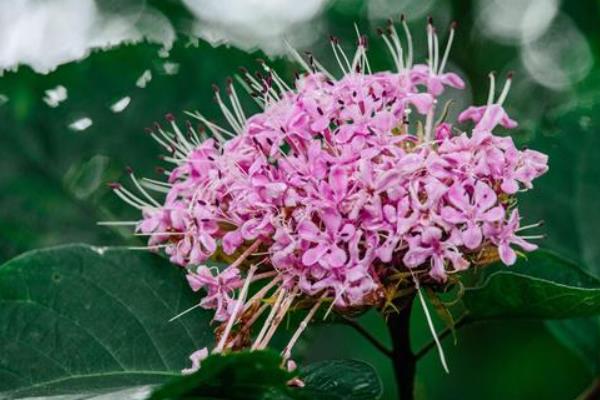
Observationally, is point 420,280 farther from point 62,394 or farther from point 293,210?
point 62,394

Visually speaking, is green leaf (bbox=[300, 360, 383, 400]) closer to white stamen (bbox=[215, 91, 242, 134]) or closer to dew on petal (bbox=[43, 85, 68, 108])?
white stamen (bbox=[215, 91, 242, 134])

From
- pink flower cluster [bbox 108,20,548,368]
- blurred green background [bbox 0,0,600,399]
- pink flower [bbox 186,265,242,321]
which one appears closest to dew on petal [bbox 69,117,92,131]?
blurred green background [bbox 0,0,600,399]

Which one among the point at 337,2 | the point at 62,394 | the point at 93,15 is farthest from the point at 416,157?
the point at 93,15

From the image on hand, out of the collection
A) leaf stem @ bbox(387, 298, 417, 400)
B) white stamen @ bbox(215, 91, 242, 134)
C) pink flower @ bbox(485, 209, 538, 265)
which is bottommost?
leaf stem @ bbox(387, 298, 417, 400)

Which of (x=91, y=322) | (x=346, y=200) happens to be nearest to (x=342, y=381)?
(x=346, y=200)

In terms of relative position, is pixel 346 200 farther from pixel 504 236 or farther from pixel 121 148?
pixel 121 148
